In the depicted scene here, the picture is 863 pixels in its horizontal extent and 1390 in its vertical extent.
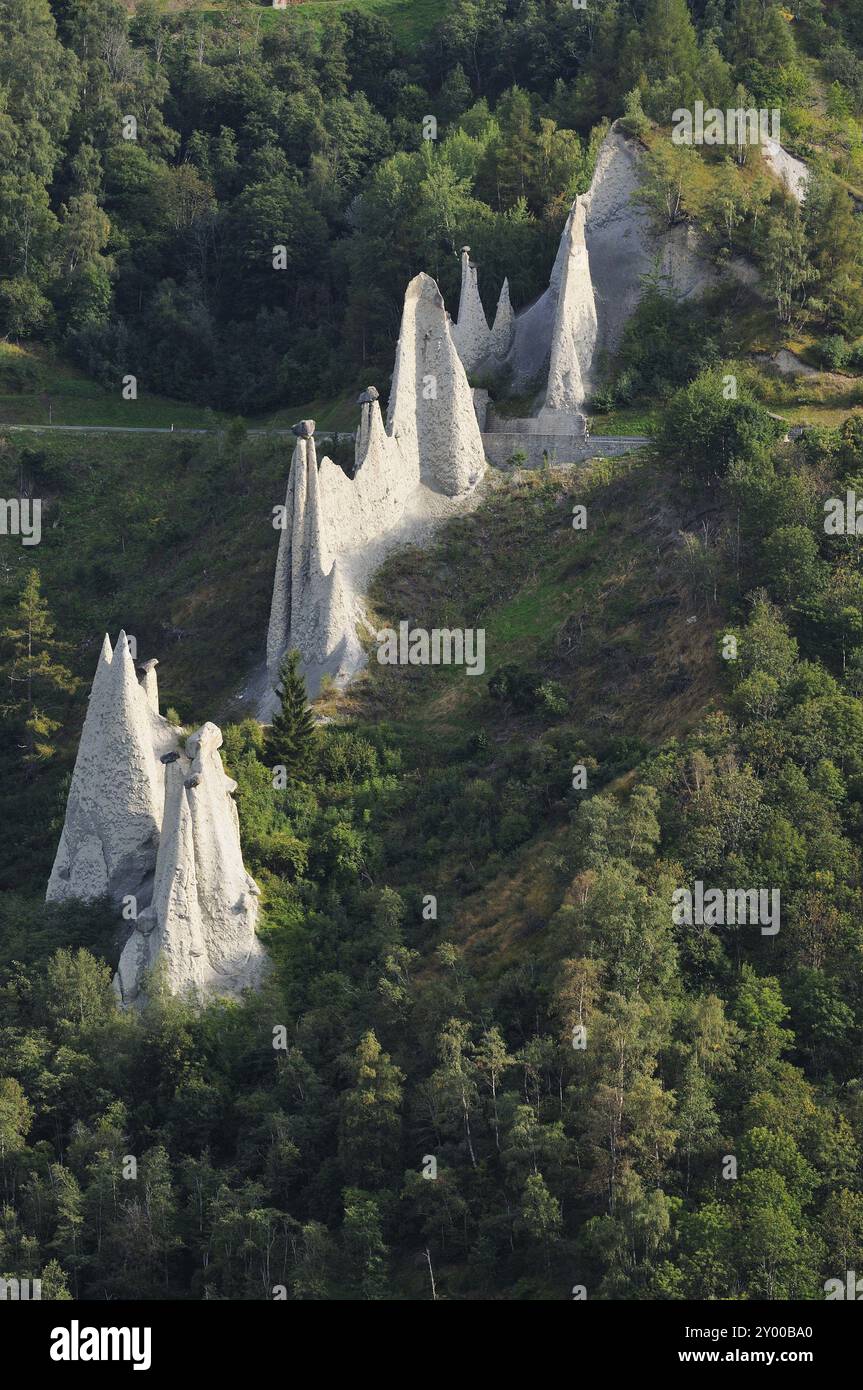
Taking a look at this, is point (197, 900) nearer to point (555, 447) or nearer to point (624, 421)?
Answer: point (555, 447)

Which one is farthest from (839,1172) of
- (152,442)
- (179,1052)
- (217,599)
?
(152,442)

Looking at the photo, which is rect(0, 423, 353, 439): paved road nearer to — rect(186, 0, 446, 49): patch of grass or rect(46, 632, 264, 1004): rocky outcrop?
rect(46, 632, 264, 1004): rocky outcrop

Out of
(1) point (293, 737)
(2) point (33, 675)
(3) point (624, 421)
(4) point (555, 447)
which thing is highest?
(3) point (624, 421)

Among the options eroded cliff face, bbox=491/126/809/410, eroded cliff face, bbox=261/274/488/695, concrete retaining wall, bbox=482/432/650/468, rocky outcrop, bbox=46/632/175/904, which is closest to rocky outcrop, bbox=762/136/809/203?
eroded cliff face, bbox=491/126/809/410

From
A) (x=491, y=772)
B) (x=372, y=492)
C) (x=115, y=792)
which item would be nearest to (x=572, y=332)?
(x=372, y=492)

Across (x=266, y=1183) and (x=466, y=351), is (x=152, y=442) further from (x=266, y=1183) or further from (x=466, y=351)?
(x=266, y=1183)

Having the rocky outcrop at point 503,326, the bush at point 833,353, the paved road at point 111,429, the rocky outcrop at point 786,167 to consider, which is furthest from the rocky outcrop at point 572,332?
the paved road at point 111,429
